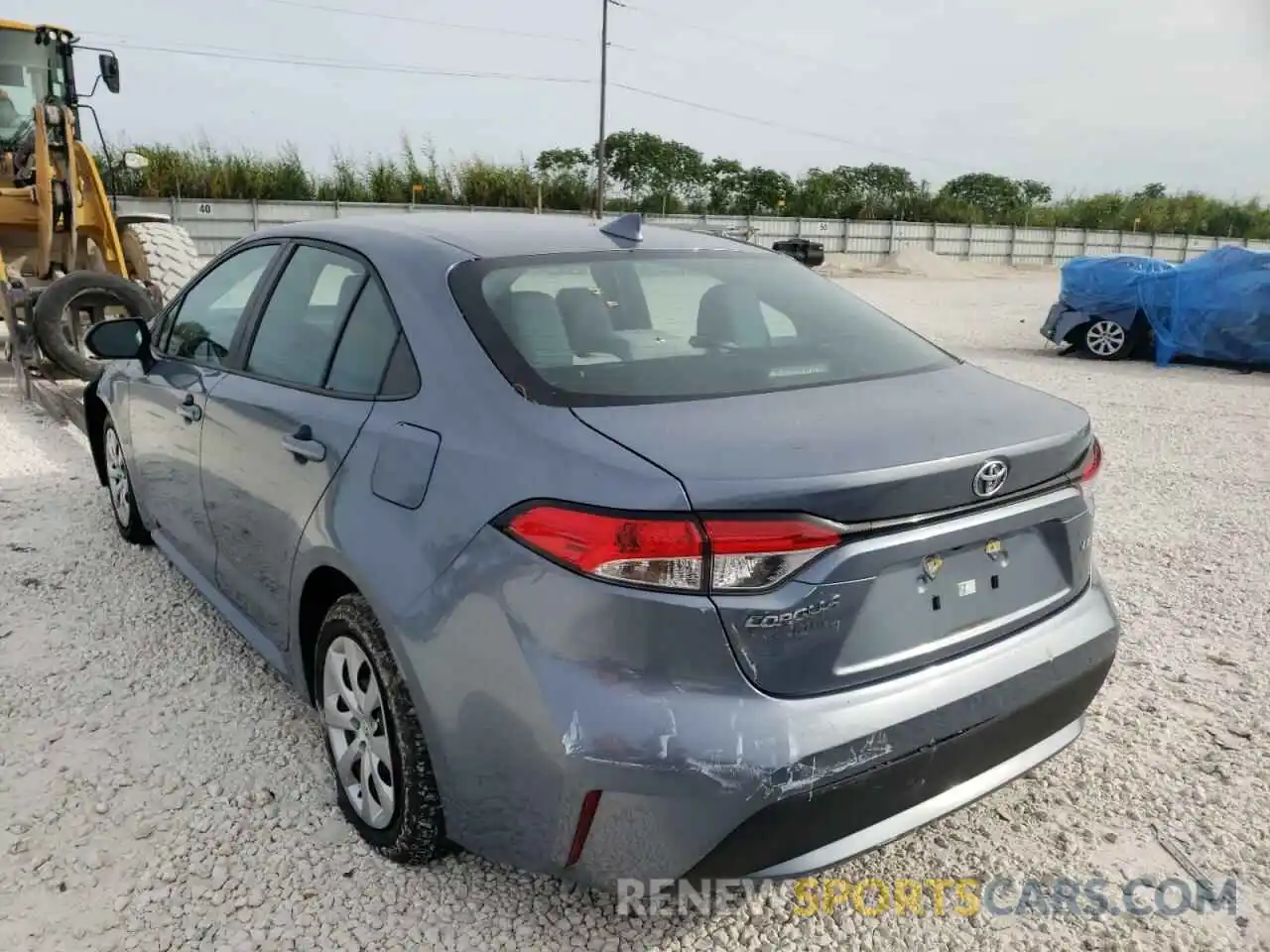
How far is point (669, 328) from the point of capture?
2.66 metres

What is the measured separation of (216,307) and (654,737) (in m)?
2.59

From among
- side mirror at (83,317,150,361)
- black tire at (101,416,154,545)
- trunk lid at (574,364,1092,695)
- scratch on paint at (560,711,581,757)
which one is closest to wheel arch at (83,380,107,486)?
black tire at (101,416,154,545)

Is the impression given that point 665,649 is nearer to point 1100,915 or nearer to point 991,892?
point 991,892

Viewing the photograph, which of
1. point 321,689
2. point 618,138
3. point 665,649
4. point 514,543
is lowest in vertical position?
point 321,689

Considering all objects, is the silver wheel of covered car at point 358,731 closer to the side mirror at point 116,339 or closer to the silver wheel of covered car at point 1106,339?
the side mirror at point 116,339

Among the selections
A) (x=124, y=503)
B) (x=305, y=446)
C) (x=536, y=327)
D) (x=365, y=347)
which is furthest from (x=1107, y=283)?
(x=305, y=446)

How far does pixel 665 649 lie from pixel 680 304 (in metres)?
1.33

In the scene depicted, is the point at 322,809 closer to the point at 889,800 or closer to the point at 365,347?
the point at 365,347

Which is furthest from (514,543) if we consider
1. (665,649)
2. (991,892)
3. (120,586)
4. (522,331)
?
(120,586)

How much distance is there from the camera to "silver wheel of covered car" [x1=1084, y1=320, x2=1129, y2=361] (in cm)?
1258

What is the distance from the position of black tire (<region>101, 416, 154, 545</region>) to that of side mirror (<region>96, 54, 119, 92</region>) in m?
4.98

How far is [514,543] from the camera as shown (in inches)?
73.7

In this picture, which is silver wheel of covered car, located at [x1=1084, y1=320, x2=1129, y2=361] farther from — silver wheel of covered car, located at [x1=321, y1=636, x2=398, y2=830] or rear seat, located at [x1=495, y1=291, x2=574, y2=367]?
silver wheel of covered car, located at [x1=321, y1=636, x2=398, y2=830]

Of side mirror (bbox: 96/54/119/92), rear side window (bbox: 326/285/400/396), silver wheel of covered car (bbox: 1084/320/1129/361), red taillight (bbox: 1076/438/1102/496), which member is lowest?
silver wheel of covered car (bbox: 1084/320/1129/361)
